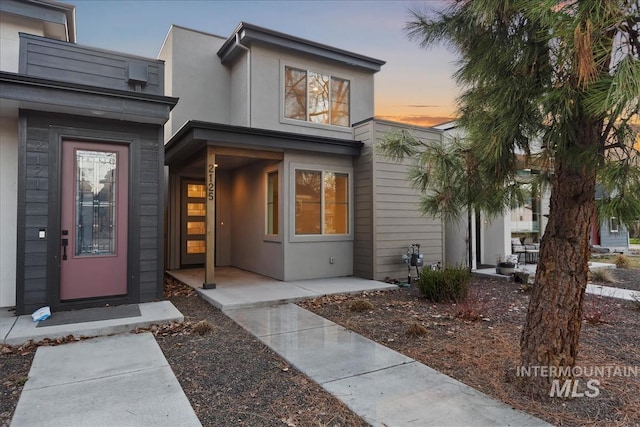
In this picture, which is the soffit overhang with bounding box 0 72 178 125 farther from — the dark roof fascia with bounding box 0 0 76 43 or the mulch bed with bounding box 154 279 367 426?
the mulch bed with bounding box 154 279 367 426

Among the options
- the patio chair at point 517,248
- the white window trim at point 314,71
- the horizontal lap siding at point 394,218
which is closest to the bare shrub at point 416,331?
the horizontal lap siding at point 394,218

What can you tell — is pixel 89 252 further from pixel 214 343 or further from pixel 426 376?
pixel 426 376

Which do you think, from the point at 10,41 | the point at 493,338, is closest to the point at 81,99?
the point at 10,41

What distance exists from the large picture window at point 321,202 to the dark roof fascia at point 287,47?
10.2ft

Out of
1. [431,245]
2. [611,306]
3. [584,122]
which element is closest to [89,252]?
[584,122]

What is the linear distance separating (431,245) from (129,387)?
7.19m

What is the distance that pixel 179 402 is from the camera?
9.31 ft

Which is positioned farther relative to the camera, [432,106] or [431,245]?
[431,245]

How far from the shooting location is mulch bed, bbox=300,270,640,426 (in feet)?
9.00

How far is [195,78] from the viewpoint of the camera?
9.59m

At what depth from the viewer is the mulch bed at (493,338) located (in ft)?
9.00

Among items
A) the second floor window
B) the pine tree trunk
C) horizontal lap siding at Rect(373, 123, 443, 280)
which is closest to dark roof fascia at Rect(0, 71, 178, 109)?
the second floor window

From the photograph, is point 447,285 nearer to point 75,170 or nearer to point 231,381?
point 231,381

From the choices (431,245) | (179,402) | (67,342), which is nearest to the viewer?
(179,402)
